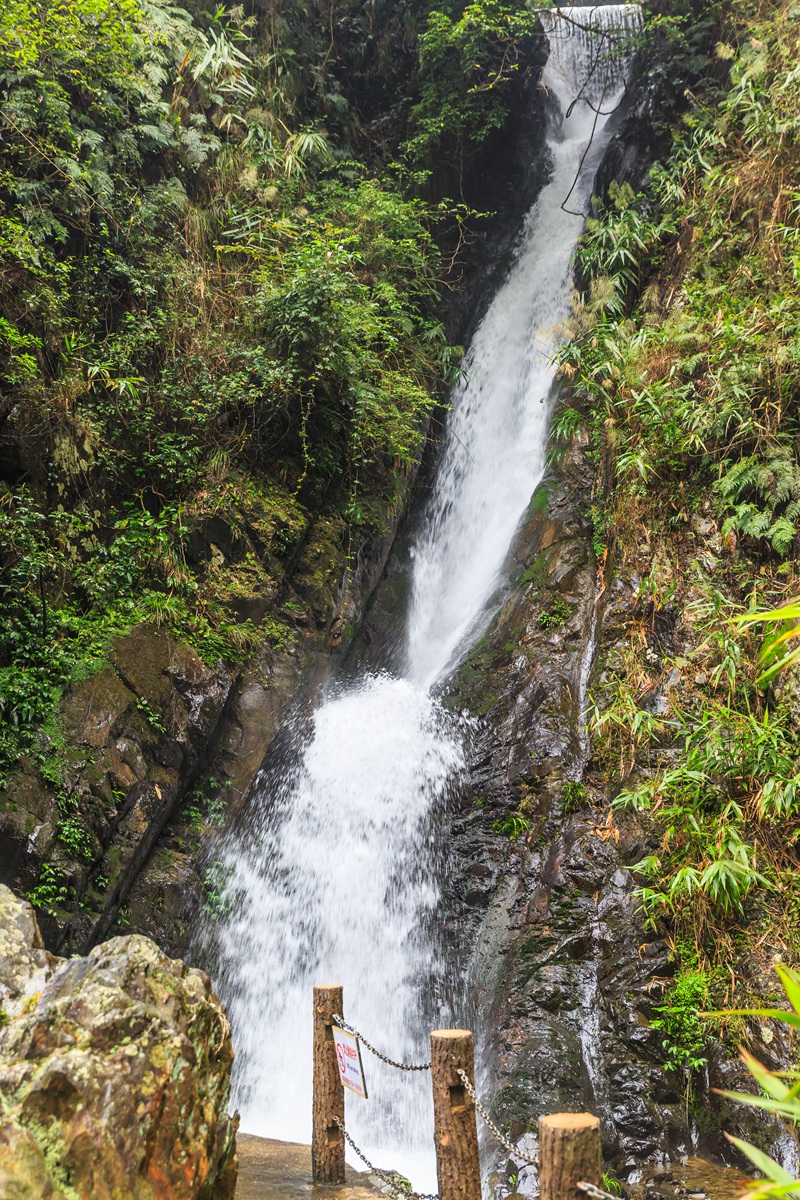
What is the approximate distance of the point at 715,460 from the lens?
715 centimetres

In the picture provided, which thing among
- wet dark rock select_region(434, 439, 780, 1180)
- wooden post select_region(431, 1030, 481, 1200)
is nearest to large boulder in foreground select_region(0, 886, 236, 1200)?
wooden post select_region(431, 1030, 481, 1200)

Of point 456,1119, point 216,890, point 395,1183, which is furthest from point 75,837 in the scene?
point 456,1119

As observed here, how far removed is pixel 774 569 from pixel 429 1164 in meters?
5.32

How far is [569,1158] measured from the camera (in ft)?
7.54

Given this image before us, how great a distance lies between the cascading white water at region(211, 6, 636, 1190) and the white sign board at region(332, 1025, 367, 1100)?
1841mm

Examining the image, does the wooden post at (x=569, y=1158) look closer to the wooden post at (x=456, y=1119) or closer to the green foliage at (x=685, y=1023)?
the wooden post at (x=456, y=1119)

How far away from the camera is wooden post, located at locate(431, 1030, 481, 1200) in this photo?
3.20 meters

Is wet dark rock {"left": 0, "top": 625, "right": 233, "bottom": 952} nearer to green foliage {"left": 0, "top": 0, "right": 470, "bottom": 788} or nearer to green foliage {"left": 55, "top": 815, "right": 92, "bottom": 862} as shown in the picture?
green foliage {"left": 55, "top": 815, "right": 92, "bottom": 862}

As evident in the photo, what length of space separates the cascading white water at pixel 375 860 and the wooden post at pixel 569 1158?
10.3 ft

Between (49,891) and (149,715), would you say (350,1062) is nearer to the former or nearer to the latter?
(49,891)

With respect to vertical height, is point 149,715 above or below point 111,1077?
above

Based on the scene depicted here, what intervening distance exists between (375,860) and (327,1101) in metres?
2.95

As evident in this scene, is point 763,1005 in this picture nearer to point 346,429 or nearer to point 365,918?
point 365,918

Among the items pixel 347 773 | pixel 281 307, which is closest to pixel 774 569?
pixel 347 773
